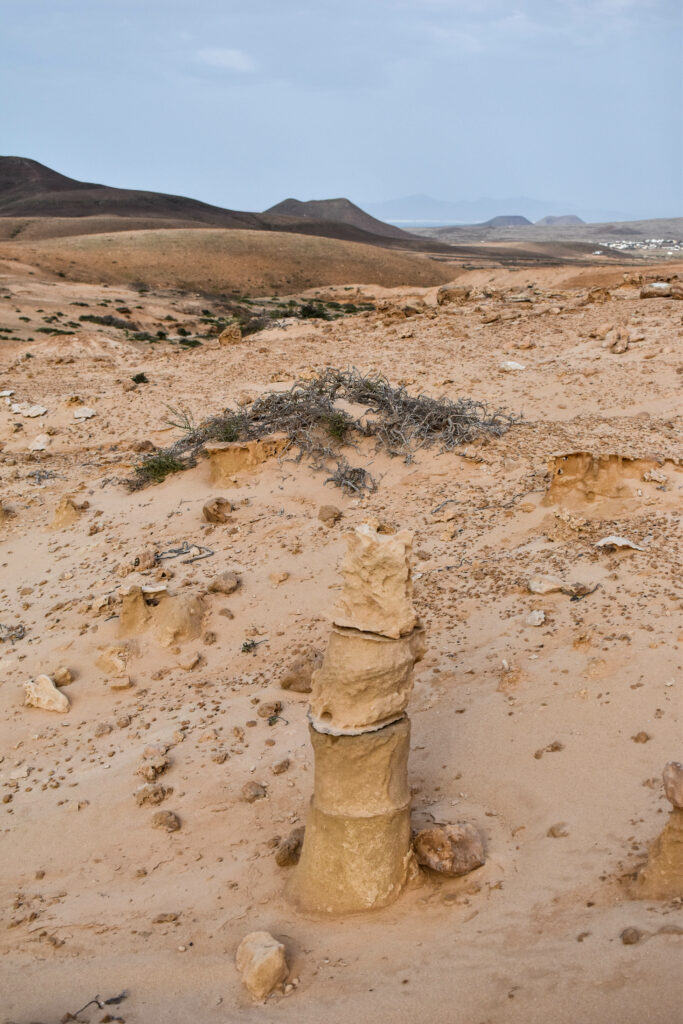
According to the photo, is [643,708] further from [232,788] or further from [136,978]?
[136,978]

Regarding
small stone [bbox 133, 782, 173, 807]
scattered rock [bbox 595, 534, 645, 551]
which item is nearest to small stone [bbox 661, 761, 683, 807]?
small stone [bbox 133, 782, 173, 807]

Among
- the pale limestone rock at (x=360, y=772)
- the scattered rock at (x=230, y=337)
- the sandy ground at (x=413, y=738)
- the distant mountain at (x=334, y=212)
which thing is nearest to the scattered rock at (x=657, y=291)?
the sandy ground at (x=413, y=738)

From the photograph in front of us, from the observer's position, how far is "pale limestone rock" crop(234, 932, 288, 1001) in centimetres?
283

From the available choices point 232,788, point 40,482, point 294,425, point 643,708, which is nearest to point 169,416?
point 40,482

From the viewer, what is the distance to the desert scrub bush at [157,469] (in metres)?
8.37

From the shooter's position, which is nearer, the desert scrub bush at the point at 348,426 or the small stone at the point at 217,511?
the small stone at the point at 217,511

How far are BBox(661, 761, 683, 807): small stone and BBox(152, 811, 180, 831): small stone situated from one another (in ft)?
7.60

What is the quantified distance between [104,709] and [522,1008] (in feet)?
10.8

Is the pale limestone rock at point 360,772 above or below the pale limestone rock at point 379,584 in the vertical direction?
below

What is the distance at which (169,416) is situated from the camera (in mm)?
10859

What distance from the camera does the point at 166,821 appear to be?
4.04 m

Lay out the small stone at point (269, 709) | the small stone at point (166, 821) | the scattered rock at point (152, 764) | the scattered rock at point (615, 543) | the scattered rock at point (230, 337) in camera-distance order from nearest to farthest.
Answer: the small stone at point (166, 821) → the scattered rock at point (152, 764) → the small stone at point (269, 709) → the scattered rock at point (615, 543) → the scattered rock at point (230, 337)

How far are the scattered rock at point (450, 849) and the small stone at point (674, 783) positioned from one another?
0.84 m

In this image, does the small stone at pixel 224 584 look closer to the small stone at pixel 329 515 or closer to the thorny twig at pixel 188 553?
the thorny twig at pixel 188 553
